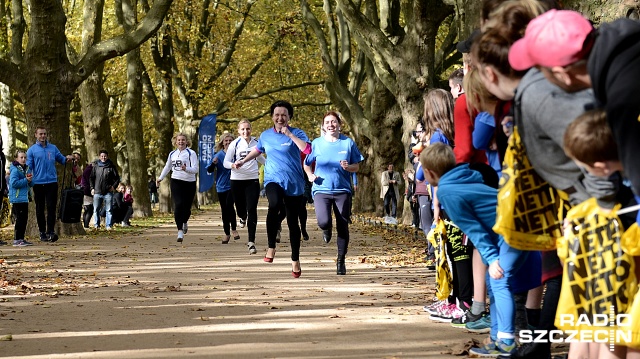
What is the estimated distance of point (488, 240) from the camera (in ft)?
24.7

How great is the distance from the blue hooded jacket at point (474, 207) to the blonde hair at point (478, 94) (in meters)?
0.87

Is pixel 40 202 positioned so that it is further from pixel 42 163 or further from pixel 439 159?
pixel 439 159

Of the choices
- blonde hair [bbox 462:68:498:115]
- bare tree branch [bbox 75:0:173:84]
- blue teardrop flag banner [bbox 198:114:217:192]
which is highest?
bare tree branch [bbox 75:0:173:84]

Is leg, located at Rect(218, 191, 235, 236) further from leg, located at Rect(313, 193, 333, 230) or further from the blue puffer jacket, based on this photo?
leg, located at Rect(313, 193, 333, 230)

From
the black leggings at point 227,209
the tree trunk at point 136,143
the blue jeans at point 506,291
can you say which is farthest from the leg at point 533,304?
the tree trunk at point 136,143

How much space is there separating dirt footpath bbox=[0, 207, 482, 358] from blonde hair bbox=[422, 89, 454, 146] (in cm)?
153

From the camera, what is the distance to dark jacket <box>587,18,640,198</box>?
4.80 m

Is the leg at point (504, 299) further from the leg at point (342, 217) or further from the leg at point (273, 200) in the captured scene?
the leg at point (273, 200)

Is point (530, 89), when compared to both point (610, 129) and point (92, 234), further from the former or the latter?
point (92, 234)

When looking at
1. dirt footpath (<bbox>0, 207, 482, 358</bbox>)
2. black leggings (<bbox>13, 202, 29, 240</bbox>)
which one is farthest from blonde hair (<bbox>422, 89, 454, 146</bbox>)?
black leggings (<bbox>13, 202, 29, 240</bbox>)

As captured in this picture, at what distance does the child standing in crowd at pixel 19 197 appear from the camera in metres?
20.9

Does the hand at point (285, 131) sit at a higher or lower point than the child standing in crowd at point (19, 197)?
higher

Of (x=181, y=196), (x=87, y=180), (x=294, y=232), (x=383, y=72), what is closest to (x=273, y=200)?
(x=294, y=232)

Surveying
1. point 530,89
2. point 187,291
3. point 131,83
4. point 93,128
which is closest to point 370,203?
point 131,83
